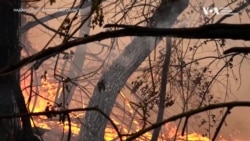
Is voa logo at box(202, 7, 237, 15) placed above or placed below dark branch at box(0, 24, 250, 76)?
above

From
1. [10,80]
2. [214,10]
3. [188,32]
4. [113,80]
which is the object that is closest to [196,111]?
[188,32]

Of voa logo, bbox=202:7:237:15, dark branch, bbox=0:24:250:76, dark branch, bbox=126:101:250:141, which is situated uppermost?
voa logo, bbox=202:7:237:15

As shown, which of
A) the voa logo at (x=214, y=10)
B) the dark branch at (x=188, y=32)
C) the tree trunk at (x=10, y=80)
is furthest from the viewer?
the voa logo at (x=214, y=10)

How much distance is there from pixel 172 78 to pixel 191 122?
10.7ft

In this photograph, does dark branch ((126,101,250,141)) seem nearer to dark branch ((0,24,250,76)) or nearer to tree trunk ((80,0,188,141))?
dark branch ((0,24,250,76))

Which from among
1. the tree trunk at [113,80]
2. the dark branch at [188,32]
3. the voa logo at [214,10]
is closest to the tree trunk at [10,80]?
the dark branch at [188,32]

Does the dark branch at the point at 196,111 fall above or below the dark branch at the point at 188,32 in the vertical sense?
below

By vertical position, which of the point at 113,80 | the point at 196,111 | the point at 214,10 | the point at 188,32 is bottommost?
the point at 196,111

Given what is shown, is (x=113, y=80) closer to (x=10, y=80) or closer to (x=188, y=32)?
(x=10, y=80)

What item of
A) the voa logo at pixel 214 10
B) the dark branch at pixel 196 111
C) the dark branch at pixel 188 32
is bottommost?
the dark branch at pixel 196 111

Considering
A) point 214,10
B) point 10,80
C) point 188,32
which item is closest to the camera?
point 188,32

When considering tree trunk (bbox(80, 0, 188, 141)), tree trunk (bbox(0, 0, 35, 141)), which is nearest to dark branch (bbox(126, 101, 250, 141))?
tree trunk (bbox(0, 0, 35, 141))

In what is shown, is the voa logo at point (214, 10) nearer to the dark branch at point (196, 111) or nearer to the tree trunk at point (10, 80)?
the tree trunk at point (10, 80)

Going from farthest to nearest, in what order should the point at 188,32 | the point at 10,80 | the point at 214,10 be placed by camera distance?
the point at 214,10, the point at 10,80, the point at 188,32
